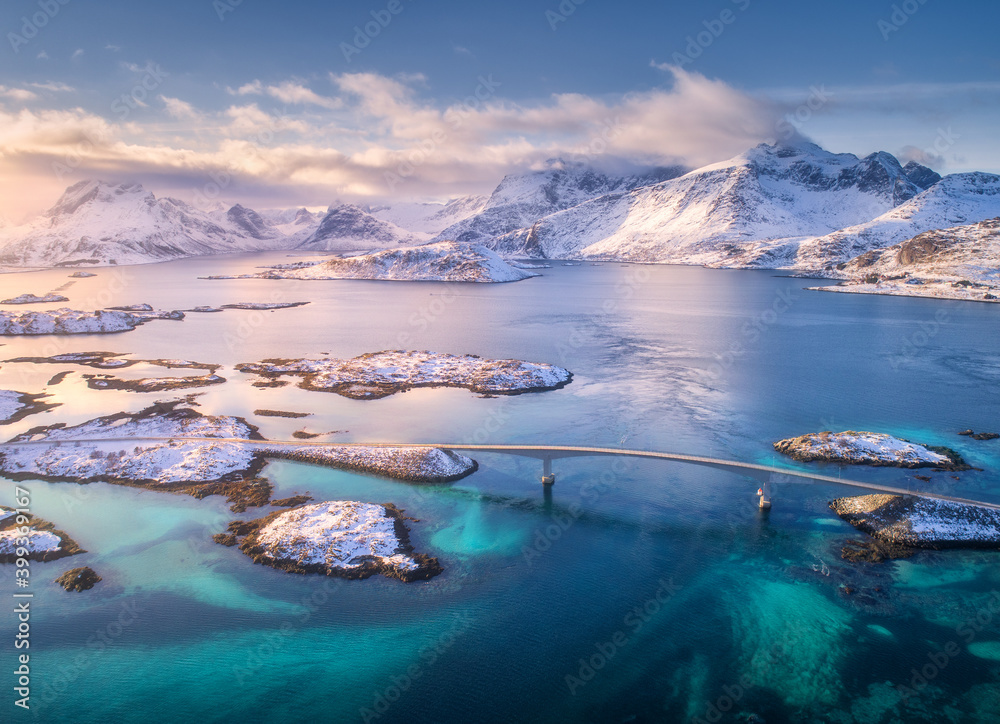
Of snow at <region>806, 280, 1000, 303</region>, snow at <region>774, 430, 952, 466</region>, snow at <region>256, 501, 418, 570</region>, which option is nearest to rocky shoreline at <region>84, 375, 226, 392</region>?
snow at <region>256, 501, 418, 570</region>

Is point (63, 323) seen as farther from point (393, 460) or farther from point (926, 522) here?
point (926, 522)

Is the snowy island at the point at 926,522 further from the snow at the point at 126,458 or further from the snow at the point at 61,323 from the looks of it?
the snow at the point at 61,323

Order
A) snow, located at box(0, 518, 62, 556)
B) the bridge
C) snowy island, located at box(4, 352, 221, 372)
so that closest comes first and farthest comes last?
snow, located at box(0, 518, 62, 556) < the bridge < snowy island, located at box(4, 352, 221, 372)

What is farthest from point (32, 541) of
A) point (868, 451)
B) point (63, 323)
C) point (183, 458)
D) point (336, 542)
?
point (63, 323)

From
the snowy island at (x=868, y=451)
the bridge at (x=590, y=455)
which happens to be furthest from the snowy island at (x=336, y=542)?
the snowy island at (x=868, y=451)

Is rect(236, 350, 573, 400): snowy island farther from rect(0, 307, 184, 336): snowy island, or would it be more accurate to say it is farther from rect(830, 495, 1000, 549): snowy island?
rect(0, 307, 184, 336): snowy island

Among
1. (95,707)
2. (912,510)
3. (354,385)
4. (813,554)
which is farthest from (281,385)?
(912,510)

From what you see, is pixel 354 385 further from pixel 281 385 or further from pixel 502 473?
pixel 502 473
